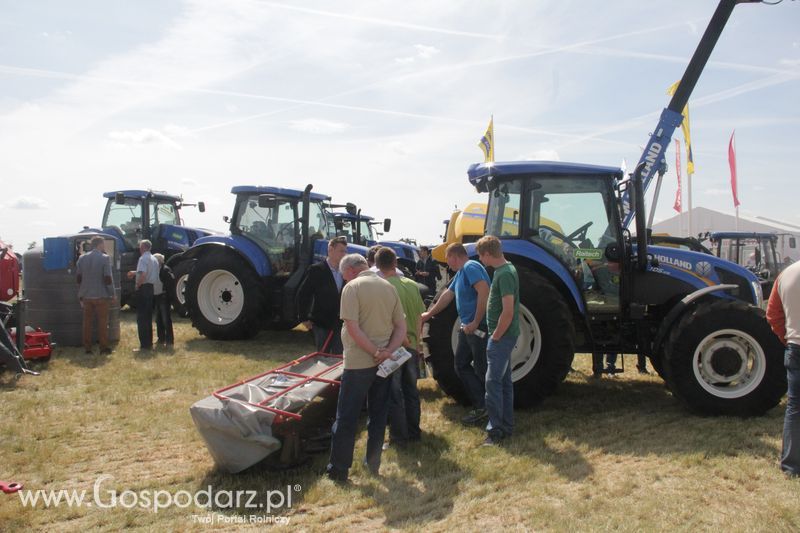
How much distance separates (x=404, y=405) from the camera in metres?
4.64

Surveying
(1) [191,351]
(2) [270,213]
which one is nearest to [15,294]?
(1) [191,351]

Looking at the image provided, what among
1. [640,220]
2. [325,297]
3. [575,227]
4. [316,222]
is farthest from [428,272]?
[640,220]

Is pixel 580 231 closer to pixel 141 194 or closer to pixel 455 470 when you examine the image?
pixel 455 470

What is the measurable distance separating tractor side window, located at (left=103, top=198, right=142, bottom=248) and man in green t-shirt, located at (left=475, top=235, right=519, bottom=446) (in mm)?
10169

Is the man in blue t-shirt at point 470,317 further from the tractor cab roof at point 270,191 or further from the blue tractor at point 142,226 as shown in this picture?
the blue tractor at point 142,226

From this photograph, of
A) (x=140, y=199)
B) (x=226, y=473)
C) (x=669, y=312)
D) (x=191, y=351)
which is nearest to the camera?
(x=226, y=473)

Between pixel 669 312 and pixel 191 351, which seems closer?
pixel 669 312

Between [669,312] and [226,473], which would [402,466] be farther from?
[669,312]

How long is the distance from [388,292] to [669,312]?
2.80m

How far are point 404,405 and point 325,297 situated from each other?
4.27 feet

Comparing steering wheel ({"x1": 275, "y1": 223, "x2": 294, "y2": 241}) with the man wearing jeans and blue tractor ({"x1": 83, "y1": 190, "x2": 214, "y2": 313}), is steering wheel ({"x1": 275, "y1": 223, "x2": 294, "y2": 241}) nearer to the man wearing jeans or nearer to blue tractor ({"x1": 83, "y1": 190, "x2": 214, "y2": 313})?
blue tractor ({"x1": 83, "y1": 190, "x2": 214, "y2": 313})

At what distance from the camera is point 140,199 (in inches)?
499

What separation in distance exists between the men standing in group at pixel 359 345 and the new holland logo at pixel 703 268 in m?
3.16

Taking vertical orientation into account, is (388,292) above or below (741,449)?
above
